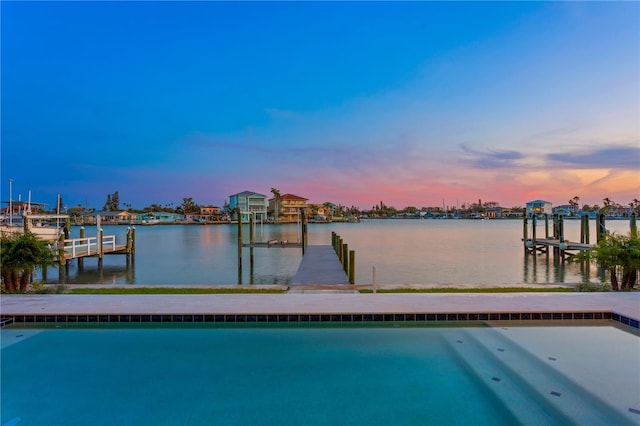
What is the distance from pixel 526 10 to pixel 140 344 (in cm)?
1619

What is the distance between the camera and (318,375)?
471 centimetres

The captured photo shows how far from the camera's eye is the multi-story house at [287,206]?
92.6 m

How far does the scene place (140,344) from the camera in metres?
5.56

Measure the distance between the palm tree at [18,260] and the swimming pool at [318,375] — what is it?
3.56m

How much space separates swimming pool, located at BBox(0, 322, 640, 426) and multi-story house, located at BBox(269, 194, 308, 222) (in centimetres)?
8516

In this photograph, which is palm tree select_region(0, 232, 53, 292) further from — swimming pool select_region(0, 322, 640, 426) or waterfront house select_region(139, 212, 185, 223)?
waterfront house select_region(139, 212, 185, 223)

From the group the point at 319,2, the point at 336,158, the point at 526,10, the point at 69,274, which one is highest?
the point at 319,2

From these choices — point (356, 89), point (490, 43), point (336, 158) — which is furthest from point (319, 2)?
point (336, 158)

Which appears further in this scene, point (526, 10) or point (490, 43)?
point (490, 43)

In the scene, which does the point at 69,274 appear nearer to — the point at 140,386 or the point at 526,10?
the point at 140,386

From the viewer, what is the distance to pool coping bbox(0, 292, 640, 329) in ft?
20.3

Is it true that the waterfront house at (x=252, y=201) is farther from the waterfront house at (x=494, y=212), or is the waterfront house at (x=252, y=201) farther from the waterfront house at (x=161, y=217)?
the waterfront house at (x=494, y=212)

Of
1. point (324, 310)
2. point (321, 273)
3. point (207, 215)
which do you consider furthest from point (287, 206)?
point (324, 310)

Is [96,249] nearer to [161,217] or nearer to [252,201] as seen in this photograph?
[252,201]
